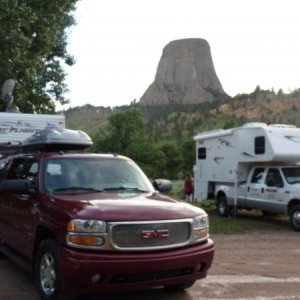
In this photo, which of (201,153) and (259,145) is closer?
(259,145)

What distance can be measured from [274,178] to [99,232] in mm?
10765

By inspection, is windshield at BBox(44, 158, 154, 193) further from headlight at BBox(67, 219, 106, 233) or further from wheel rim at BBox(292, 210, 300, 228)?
wheel rim at BBox(292, 210, 300, 228)

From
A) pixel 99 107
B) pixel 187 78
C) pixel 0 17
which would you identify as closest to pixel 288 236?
pixel 0 17

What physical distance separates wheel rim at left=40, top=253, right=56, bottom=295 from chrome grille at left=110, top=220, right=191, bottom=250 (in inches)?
33.2

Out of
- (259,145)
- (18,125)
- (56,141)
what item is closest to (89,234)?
(56,141)

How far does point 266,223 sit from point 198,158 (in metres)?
4.77

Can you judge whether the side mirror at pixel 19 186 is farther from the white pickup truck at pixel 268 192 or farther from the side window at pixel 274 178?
the side window at pixel 274 178

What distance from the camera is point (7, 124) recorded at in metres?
12.8

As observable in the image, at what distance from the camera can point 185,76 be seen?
123625mm

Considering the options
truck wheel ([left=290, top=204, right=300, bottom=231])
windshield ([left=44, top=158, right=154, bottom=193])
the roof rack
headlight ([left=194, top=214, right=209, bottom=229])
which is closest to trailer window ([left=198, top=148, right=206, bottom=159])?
truck wheel ([left=290, top=204, right=300, bottom=231])

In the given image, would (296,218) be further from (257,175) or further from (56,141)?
(56,141)

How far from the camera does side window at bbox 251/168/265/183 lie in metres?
16.2

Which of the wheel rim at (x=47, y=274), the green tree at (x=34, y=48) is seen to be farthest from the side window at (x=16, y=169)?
the green tree at (x=34, y=48)

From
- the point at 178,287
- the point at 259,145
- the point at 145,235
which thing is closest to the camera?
the point at 145,235
